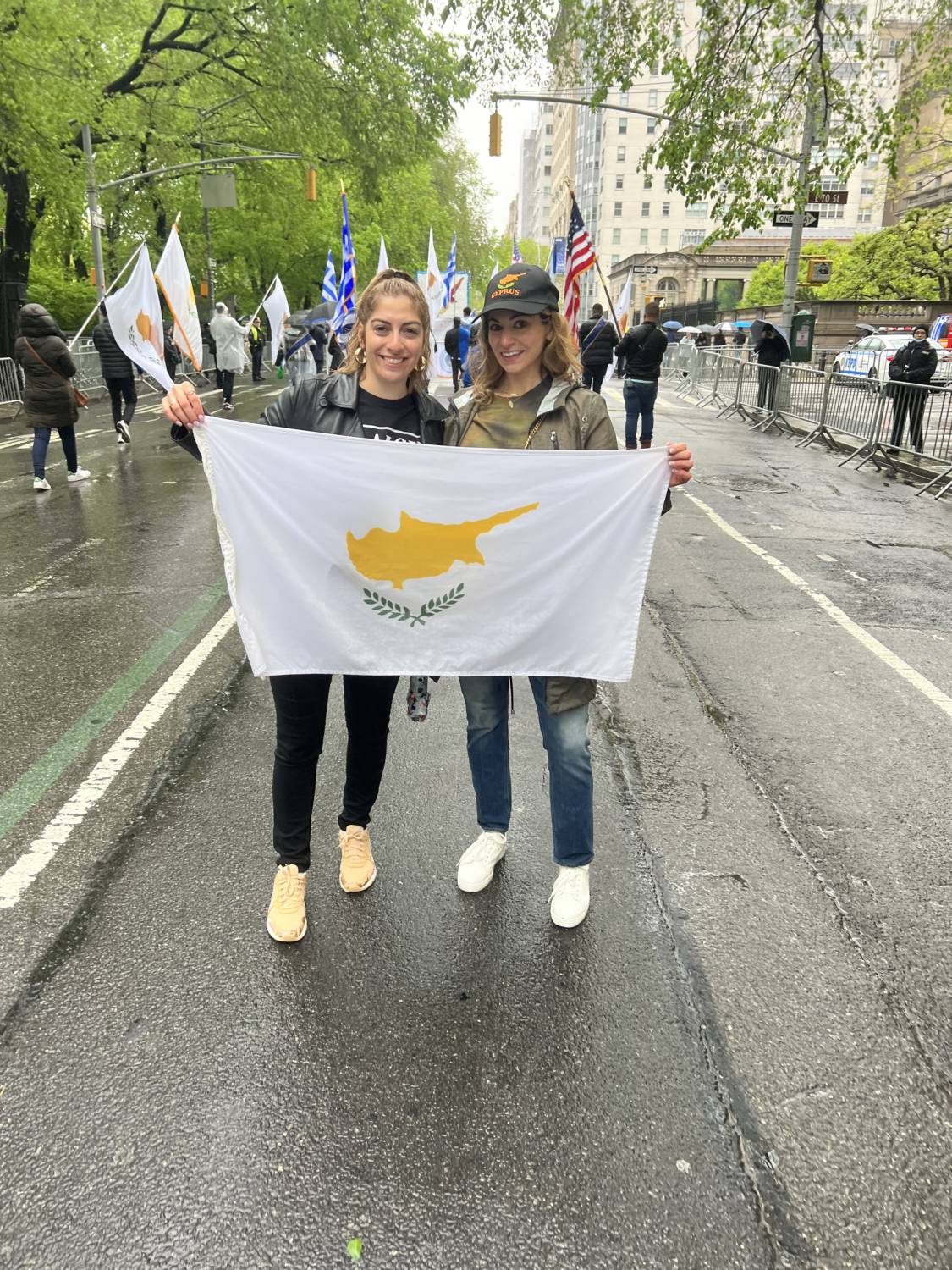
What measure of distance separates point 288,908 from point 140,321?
351cm

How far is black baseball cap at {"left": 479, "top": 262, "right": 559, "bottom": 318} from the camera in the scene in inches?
109

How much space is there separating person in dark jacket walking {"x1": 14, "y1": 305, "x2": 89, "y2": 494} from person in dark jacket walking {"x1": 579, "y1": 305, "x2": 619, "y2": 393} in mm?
8227

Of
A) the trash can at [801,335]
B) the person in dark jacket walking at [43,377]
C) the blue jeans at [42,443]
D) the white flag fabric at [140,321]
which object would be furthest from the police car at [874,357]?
the white flag fabric at [140,321]

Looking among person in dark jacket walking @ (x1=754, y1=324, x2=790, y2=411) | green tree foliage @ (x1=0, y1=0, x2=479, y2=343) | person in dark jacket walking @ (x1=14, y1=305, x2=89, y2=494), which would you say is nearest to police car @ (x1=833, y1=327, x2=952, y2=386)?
person in dark jacket walking @ (x1=754, y1=324, x2=790, y2=411)

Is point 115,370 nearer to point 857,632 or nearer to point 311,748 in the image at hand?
point 857,632

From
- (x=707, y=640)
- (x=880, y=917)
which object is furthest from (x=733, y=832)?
(x=707, y=640)

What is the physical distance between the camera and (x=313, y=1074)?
7.89ft

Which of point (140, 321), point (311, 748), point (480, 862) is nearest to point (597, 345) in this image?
point (140, 321)

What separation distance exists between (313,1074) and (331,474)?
177 cm

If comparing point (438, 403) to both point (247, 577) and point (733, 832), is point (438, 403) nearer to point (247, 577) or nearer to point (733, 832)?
point (247, 577)

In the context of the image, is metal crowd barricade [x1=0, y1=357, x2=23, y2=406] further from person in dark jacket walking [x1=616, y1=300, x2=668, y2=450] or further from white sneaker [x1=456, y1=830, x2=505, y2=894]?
white sneaker [x1=456, y1=830, x2=505, y2=894]

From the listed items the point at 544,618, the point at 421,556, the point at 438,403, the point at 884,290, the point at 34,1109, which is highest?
the point at 884,290

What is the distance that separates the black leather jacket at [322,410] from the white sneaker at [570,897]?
154 centimetres

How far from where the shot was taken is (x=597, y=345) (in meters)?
16.0
